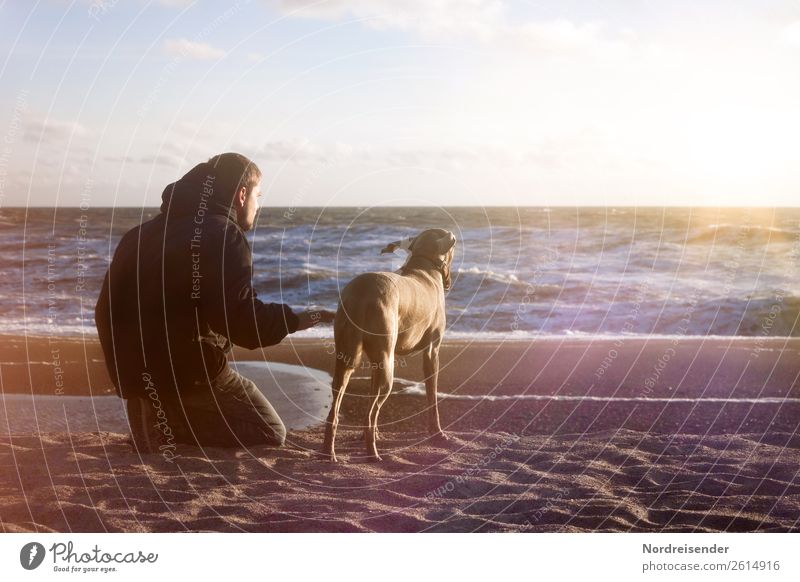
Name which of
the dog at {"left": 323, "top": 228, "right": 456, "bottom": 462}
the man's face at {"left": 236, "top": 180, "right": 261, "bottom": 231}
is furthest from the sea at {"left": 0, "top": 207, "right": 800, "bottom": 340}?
the dog at {"left": 323, "top": 228, "right": 456, "bottom": 462}

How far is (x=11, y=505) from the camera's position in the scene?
6676 millimetres

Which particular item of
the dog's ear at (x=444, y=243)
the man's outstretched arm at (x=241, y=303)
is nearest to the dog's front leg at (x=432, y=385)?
the dog's ear at (x=444, y=243)

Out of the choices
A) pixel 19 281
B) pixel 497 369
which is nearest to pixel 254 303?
pixel 497 369

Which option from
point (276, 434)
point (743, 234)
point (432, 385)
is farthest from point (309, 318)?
point (743, 234)

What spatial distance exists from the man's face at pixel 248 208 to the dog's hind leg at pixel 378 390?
1.72 metres

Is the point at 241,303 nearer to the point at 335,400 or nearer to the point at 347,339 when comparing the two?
the point at 347,339

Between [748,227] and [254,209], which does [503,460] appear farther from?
[748,227]

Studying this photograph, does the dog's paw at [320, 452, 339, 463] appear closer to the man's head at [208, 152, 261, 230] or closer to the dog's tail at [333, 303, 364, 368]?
the dog's tail at [333, 303, 364, 368]

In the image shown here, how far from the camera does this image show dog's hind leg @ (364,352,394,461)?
7.30m

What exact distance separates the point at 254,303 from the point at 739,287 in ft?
47.3

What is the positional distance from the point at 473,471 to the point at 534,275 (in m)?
13.4

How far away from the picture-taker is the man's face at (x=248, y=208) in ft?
Answer: 24.1

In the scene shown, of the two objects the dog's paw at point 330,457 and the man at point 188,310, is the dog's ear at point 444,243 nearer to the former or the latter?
the man at point 188,310

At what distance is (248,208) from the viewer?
7375mm
